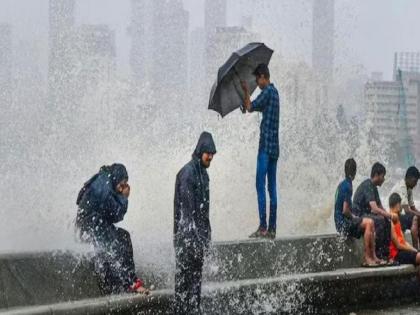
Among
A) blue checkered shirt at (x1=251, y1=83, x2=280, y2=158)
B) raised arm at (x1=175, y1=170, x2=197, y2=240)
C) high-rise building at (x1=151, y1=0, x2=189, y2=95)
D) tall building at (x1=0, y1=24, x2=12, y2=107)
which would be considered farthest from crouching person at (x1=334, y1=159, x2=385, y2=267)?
high-rise building at (x1=151, y1=0, x2=189, y2=95)

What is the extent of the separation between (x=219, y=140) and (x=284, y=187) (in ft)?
5.37

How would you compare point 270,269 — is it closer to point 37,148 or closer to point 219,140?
point 219,140

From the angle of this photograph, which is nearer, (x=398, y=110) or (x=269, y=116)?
(x=269, y=116)

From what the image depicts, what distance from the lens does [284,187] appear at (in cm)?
1756

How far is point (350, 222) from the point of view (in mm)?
8641

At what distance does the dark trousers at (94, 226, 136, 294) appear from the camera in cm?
607

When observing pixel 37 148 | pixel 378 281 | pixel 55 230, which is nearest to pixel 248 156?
pixel 55 230

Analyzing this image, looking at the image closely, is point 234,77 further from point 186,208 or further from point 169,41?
point 169,41

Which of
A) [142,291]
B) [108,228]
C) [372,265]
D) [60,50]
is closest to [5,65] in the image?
[60,50]

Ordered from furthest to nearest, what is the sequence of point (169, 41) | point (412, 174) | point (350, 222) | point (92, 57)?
point (169, 41), point (92, 57), point (412, 174), point (350, 222)

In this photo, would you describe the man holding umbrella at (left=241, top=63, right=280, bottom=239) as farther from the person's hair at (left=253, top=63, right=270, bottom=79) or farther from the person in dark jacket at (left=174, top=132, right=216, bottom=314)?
the person in dark jacket at (left=174, top=132, right=216, bottom=314)

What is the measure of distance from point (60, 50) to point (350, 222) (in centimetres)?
1859

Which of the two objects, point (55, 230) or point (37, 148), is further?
point (37, 148)

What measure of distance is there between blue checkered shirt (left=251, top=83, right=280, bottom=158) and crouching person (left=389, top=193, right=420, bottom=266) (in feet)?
4.58
